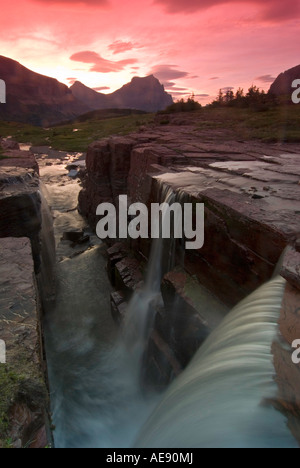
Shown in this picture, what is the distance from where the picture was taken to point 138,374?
5.76m

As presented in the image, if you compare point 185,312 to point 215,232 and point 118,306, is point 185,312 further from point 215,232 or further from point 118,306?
point 118,306

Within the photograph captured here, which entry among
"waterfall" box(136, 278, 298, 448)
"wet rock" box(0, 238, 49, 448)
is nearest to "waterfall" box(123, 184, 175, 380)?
"waterfall" box(136, 278, 298, 448)

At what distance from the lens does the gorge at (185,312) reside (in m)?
2.43

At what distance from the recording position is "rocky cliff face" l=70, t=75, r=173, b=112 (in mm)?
140000

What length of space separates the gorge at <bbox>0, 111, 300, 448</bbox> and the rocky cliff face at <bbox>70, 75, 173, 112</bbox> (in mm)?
139664

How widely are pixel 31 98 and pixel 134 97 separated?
51.9m

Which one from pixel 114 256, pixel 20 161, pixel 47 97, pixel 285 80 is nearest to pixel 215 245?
pixel 114 256

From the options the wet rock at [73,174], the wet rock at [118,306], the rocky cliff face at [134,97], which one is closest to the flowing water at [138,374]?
the wet rock at [118,306]

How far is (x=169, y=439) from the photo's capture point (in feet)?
8.45

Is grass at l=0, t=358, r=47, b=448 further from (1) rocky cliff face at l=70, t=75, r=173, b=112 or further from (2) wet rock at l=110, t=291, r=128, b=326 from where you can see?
(1) rocky cliff face at l=70, t=75, r=173, b=112

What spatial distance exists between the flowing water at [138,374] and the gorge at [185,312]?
16mm

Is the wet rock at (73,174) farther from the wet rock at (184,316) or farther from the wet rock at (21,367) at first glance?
the wet rock at (21,367)
